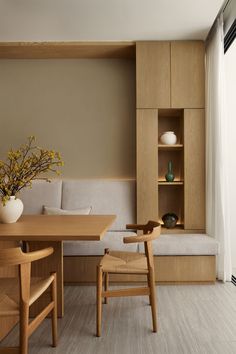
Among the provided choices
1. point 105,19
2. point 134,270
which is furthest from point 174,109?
point 134,270

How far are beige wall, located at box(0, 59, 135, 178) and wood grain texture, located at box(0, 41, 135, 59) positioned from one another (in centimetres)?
12

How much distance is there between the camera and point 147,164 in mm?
4473

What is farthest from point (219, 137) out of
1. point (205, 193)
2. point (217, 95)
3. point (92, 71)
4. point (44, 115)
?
point (44, 115)

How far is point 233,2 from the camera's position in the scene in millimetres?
3752

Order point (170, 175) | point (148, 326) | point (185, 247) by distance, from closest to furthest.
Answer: point (148, 326), point (185, 247), point (170, 175)

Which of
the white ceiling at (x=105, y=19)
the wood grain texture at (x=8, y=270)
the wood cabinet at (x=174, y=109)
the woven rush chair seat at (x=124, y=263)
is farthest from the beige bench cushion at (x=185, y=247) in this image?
the white ceiling at (x=105, y=19)

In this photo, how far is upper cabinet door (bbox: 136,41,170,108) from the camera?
14.6 feet

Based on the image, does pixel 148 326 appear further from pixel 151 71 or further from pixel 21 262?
pixel 151 71

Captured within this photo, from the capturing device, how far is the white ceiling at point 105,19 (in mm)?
3568

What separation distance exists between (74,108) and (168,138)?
4.14ft

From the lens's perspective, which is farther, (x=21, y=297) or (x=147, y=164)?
(x=147, y=164)

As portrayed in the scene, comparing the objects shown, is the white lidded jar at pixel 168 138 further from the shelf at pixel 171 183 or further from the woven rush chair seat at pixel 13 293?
the woven rush chair seat at pixel 13 293

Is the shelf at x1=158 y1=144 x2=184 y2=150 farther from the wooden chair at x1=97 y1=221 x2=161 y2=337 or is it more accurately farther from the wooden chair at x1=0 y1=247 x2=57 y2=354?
the wooden chair at x1=0 y1=247 x2=57 y2=354

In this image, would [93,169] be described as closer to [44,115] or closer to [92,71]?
[44,115]
